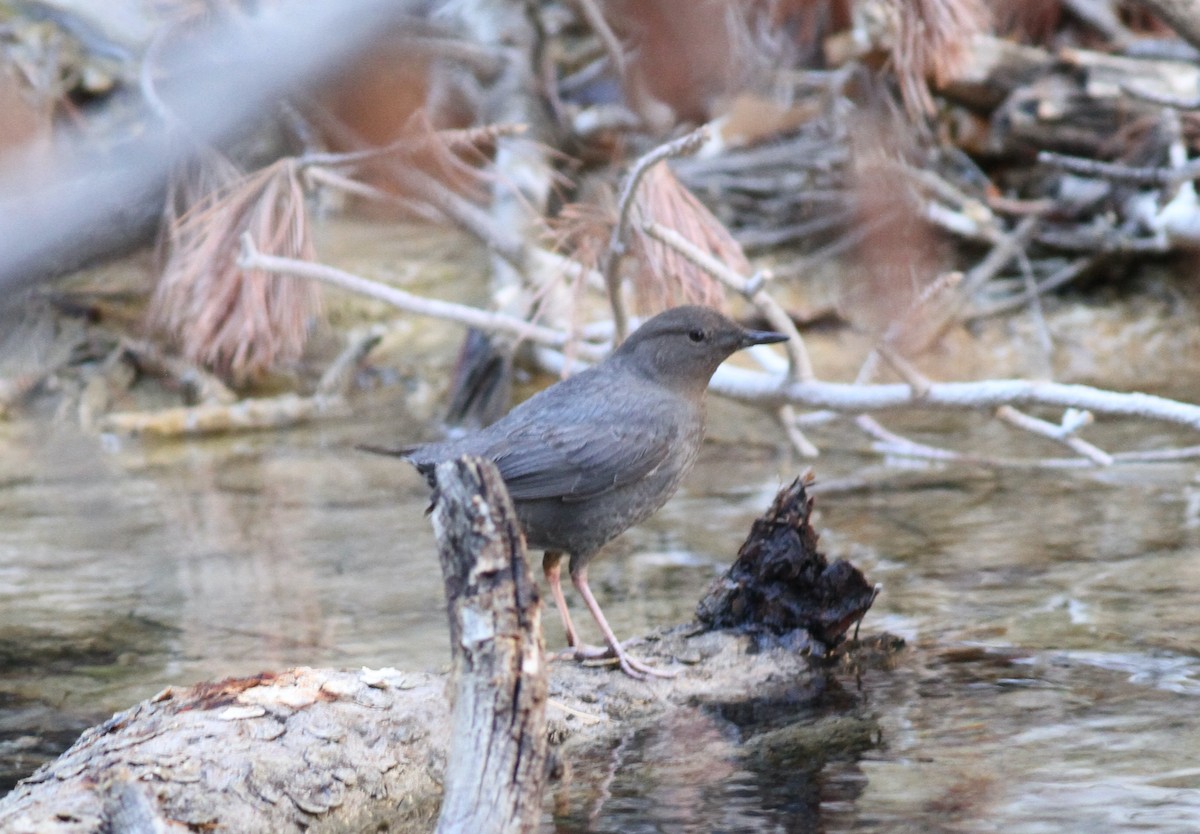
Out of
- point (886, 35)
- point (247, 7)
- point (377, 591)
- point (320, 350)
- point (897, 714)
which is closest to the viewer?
point (897, 714)

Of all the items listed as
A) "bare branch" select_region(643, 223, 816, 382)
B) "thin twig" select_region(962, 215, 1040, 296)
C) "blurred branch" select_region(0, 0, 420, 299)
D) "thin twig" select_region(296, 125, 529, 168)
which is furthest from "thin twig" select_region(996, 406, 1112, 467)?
"thin twig" select_region(962, 215, 1040, 296)

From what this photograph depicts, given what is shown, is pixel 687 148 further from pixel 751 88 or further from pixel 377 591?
pixel 751 88

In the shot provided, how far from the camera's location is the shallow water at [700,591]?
110 inches

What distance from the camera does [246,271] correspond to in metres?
5.56

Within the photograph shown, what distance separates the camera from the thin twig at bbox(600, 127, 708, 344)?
3720 mm

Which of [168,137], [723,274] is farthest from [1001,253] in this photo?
[168,137]

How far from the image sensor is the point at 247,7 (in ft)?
19.7

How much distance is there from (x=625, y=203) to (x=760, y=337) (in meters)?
0.87

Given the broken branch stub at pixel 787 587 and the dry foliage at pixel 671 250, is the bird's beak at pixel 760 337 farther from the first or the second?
the dry foliage at pixel 671 250

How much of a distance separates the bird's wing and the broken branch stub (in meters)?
0.32

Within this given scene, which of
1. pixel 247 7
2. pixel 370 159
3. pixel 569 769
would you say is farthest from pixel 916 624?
pixel 247 7

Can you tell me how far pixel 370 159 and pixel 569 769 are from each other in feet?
12.7

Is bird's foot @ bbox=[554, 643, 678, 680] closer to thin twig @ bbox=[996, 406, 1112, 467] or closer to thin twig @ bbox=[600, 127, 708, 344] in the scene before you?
thin twig @ bbox=[600, 127, 708, 344]

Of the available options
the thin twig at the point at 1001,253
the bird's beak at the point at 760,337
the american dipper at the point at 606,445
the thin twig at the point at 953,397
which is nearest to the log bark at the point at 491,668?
the american dipper at the point at 606,445
